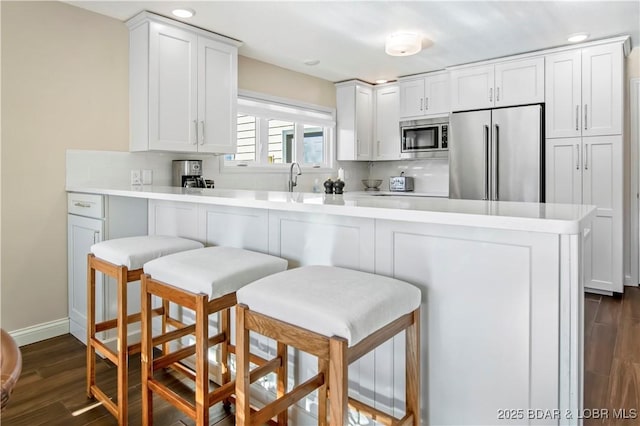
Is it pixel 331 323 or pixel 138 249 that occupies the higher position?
pixel 138 249

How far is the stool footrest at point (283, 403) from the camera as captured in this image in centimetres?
118

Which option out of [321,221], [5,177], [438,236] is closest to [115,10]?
[5,177]

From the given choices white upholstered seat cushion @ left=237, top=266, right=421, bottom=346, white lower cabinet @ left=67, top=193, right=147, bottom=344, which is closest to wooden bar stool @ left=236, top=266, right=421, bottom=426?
white upholstered seat cushion @ left=237, top=266, right=421, bottom=346

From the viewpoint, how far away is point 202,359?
4.61ft

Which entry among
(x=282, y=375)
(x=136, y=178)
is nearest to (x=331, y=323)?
(x=282, y=375)

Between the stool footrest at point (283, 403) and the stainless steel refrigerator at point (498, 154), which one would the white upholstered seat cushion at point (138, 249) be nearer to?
the stool footrest at point (283, 403)

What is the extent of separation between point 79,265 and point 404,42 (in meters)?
2.95

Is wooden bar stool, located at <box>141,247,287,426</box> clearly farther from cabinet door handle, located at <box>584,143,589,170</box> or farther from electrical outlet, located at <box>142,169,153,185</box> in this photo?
cabinet door handle, located at <box>584,143,589,170</box>

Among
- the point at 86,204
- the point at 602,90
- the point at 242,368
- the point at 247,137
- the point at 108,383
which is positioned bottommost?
the point at 108,383

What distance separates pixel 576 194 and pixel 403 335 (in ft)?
10.4

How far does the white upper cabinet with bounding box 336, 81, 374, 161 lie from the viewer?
16.4ft

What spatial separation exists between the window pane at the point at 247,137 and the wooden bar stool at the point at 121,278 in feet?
7.16

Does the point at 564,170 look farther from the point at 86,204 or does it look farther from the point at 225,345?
the point at 86,204

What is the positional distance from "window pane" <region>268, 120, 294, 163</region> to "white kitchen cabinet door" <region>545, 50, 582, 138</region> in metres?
2.61
